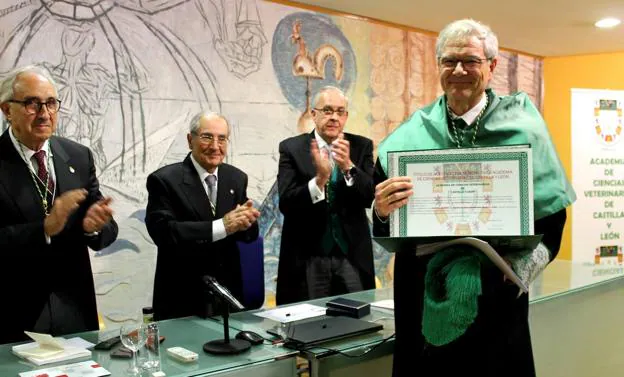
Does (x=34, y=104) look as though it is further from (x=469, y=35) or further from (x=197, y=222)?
(x=469, y=35)

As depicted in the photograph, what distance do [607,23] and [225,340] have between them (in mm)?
5148

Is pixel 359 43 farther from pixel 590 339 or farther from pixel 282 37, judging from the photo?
pixel 590 339

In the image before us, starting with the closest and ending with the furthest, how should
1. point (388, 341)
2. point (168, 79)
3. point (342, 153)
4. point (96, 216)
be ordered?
point (388, 341), point (96, 216), point (342, 153), point (168, 79)

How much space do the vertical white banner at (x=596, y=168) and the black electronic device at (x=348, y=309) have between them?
393cm

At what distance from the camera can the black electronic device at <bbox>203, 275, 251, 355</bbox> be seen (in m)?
1.93

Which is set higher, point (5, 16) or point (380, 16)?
point (380, 16)

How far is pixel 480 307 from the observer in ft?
5.94

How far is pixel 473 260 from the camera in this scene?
1.76 meters

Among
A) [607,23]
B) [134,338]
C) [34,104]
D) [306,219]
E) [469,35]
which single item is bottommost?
[134,338]

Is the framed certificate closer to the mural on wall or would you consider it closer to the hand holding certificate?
the hand holding certificate

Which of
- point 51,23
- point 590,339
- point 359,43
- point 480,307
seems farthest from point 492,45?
point 359,43

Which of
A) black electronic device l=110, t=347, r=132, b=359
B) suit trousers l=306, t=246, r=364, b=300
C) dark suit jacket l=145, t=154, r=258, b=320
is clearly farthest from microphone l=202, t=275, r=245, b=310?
suit trousers l=306, t=246, r=364, b=300

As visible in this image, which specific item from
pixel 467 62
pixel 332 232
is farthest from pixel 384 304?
pixel 467 62

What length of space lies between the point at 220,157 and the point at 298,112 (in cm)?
193
